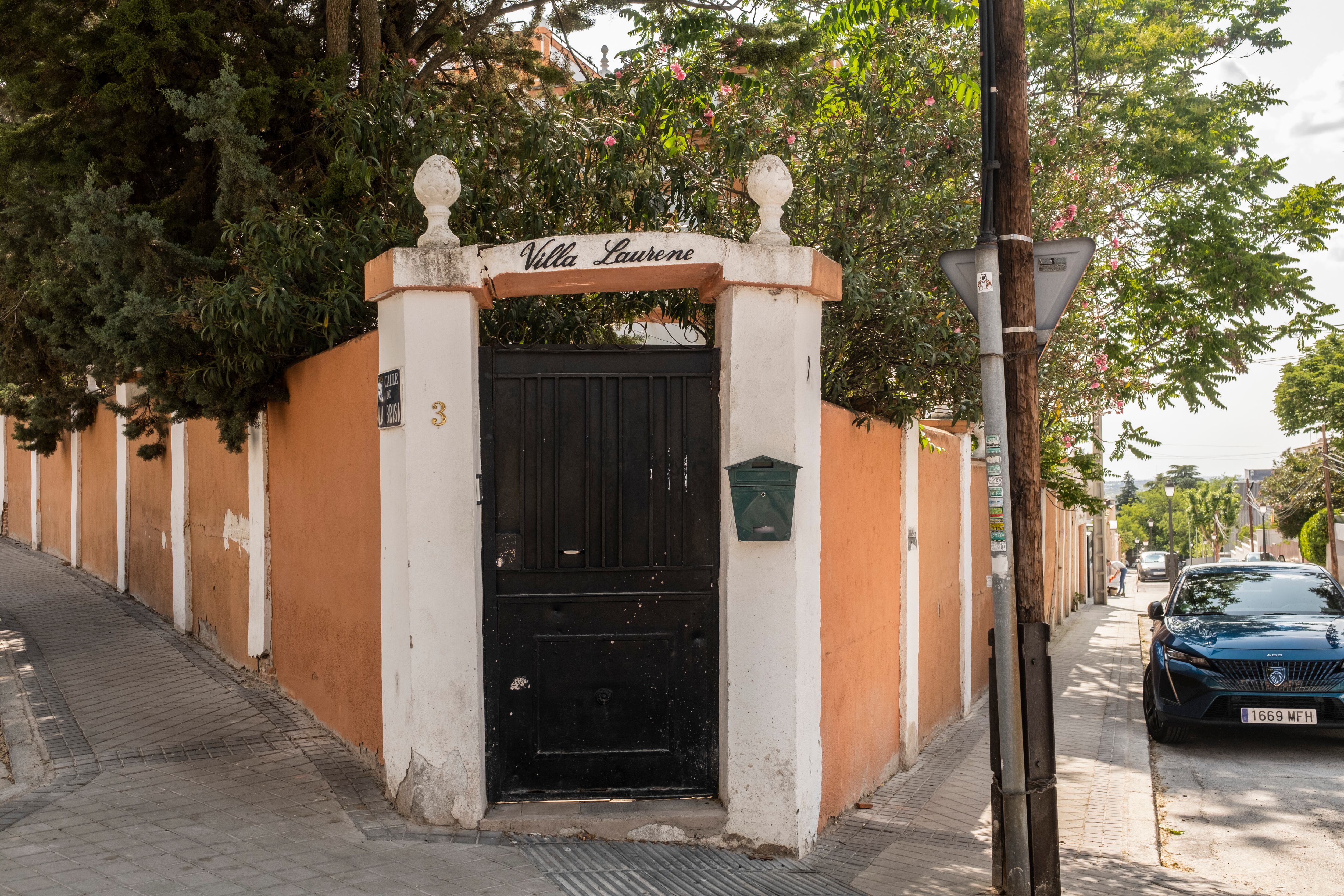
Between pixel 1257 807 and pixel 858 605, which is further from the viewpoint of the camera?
pixel 1257 807

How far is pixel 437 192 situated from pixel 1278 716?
7285 millimetres

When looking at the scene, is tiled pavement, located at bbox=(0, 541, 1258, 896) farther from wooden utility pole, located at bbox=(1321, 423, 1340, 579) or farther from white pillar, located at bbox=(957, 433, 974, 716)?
wooden utility pole, located at bbox=(1321, 423, 1340, 579)

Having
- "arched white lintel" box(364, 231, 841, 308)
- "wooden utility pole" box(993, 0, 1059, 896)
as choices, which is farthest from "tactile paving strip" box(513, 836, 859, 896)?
"arched white lintel" box(364, 231, 841, 308)

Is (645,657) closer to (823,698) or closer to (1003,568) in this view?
(823,698)

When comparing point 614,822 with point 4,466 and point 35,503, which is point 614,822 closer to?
point 35,503

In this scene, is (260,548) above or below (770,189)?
below

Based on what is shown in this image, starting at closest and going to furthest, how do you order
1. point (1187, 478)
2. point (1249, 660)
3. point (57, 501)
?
point (1249, 660) → point (57, 501) → point (1187, 478)

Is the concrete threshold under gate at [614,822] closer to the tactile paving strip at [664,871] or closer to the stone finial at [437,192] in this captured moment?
the tactile paving strip at [664,871]

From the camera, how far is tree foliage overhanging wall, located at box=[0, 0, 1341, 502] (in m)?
7.54

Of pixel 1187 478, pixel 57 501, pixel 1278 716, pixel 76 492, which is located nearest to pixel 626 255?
pixel 1278 716

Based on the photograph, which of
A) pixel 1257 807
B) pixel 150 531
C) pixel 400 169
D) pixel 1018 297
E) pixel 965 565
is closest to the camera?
pixel 1018 297

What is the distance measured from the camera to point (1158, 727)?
31.3ft

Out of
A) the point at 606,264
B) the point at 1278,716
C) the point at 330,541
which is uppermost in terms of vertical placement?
the point at 606,264

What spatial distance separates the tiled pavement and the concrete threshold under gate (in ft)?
0.27
